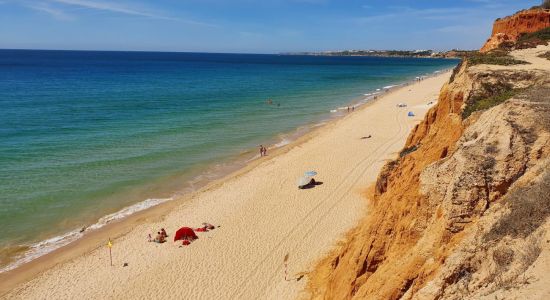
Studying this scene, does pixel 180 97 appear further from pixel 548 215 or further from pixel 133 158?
pixel 548 215

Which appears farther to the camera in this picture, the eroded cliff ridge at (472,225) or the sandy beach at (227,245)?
the sandy beach at (227,245)

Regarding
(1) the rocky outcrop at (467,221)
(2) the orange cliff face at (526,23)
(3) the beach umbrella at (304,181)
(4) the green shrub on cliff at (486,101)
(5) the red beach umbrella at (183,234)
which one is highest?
(2) the orange cliff face at (526,23)

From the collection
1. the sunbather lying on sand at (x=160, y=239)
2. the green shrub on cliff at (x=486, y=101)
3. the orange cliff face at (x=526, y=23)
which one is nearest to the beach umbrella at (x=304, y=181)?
the sunbather lying on sand at (x=160, y=239)

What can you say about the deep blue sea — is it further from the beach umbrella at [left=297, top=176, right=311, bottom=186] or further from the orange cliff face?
the orange cliff face

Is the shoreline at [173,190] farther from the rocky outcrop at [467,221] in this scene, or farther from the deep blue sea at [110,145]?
the rocky outcrop at [467,221]

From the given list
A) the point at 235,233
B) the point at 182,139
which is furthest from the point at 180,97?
the point at 235,233

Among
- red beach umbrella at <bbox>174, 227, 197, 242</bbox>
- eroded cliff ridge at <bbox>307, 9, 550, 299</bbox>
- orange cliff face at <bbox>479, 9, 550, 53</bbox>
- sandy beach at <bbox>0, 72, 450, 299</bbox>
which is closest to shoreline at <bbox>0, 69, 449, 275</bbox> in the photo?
sandy beach at <bbox>0, 72, 450, 299</bbox>
